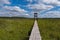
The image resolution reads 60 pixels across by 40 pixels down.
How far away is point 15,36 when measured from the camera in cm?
356

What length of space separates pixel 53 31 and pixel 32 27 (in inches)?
21.3

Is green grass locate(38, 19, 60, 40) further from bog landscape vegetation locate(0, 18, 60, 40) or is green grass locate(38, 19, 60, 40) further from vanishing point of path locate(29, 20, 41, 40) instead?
vanishing point of path locate(29, 20, 41, 40)

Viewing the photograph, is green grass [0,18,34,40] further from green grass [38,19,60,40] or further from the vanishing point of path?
green grass [38,19,60,40]

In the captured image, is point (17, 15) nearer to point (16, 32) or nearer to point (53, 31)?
point (16, 32)

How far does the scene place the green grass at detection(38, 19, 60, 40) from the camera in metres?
3.48

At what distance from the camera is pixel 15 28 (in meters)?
3.66

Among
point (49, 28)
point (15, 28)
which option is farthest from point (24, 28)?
point (49, 28)

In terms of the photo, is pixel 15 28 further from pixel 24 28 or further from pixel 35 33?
pixel 35 33

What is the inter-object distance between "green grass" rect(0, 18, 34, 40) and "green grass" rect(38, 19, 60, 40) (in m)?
0.30

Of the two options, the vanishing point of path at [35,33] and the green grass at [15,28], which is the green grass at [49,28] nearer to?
the vanishing point of path at [35,33]

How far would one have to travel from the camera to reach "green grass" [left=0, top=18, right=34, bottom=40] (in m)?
3.54

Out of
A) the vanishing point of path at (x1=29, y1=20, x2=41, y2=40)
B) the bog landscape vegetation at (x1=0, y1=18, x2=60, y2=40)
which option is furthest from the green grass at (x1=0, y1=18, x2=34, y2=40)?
the vanishing point of path at (x1=29, y1=20, x2=41, y2=40)

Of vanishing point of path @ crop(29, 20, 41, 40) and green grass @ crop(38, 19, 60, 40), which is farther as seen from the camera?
green grass @ crop(38, 19, 60, 40)

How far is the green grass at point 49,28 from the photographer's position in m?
3.48
